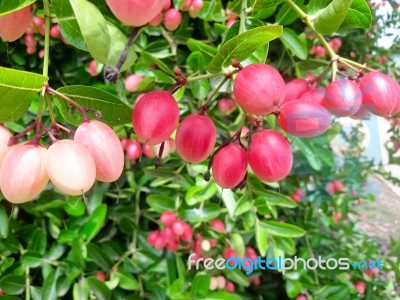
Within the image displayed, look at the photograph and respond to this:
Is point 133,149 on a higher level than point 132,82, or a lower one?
lower

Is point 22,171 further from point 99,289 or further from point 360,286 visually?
point 360,286

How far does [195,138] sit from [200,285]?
1.53 ft

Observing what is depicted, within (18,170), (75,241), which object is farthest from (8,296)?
(18,170)

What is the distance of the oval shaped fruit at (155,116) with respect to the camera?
309 mm

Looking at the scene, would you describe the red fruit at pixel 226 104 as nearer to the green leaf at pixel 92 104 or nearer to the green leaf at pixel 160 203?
the green leaf at pixel 160 203

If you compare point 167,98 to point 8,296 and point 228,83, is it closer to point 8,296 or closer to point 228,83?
point 228,83

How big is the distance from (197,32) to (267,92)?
61 centimetres

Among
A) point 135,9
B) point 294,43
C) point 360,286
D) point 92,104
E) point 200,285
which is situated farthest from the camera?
point 360,286

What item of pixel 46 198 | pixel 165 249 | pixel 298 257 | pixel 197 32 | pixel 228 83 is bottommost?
pixel 298 257

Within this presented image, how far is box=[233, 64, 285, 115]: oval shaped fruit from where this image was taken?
0.29 m

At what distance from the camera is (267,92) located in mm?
293

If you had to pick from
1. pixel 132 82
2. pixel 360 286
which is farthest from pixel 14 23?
pixel 360 286

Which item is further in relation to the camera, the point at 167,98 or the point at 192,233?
the point at 192,233

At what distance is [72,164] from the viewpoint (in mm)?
260
